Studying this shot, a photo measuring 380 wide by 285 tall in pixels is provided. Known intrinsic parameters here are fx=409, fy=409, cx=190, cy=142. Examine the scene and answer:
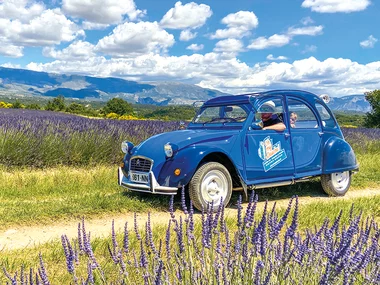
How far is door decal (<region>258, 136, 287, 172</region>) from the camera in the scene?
7.05m

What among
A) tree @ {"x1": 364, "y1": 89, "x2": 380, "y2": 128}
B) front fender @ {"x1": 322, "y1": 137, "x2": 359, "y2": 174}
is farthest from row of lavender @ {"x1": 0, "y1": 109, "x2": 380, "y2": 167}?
tree @ {"x1": 364, "y1": 89, "x2": 380, "y2": 128}

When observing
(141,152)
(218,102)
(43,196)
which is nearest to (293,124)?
(218,102)

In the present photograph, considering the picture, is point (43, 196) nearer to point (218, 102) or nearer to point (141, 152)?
point (141, 152)

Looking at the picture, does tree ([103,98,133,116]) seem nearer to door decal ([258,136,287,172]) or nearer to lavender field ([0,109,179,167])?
lavender field ([0,109,179,167])

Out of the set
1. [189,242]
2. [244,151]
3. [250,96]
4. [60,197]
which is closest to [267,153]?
[244,151]

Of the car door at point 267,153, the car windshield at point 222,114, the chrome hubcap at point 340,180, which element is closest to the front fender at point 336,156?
the chrome hubcap at point 340,180

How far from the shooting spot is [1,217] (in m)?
5.73

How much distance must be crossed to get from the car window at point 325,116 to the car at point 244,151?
0.05ft

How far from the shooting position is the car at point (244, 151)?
251 inches

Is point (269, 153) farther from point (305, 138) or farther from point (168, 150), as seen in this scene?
point (168, 150)

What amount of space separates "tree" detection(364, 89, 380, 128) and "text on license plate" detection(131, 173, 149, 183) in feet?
202

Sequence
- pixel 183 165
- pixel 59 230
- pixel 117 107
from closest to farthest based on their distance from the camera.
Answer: pixel 59 230 < pixel 183 165 < pixel 117 107

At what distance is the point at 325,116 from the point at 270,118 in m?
1.56

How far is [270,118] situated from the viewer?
25.0 ft
